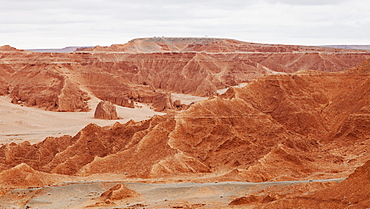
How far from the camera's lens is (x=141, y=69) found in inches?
4764

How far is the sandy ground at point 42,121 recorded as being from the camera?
2276 inches

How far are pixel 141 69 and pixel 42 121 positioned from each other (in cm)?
5486

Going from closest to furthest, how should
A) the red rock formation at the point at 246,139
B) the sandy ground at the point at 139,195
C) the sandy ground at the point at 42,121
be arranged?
1. the sandy ground at the point at 139,195
2. the red rock formation at the point at 246,139
3. the sandy ground at the point at 42,121

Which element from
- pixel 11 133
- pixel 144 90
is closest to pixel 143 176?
pixel 11 133

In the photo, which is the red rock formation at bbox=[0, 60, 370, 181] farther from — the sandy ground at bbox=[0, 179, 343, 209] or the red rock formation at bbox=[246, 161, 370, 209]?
the red rock formation at bbox=[246, 161, 370, 209]

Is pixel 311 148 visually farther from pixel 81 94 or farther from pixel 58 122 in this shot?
pixel 81 94

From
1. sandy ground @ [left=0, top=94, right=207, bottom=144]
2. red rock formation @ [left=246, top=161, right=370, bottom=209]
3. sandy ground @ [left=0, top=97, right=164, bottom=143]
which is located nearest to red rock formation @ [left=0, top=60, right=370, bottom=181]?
red rock formation @ [left=246, top=161, right=370, bottom=209]

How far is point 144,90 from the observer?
304ft

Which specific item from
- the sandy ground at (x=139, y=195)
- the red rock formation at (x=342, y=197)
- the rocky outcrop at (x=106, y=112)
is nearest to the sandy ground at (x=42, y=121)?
the rocky outcrop at (x=106, y=112)

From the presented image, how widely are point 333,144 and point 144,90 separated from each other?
56.9 m

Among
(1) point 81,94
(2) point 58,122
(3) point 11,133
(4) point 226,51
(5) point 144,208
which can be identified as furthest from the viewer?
(4) point 226,51

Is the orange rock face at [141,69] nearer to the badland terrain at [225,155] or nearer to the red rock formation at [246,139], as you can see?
the badland terrain at [225,155]

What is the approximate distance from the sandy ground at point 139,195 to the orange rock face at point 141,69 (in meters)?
47.3

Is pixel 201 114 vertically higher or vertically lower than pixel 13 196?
higher
